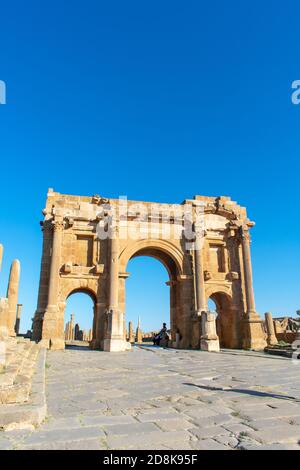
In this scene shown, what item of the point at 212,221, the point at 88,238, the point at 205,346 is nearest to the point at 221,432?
the point at 205,346

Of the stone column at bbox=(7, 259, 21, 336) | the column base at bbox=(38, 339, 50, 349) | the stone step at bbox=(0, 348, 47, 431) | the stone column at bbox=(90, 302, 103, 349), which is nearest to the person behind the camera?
the stone step at bbox=(0, 348, 47, 431)

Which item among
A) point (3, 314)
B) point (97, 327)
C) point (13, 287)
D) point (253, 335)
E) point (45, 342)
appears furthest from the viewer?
point (253, 335)

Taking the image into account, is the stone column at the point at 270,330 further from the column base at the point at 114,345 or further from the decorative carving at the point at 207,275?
the column base at the point at 114,345

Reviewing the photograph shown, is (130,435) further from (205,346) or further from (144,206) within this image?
(144,206)

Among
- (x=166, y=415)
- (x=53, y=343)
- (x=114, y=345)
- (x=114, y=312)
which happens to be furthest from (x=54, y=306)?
(x=166, y=415)

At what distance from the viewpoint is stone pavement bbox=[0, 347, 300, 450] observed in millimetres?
2703

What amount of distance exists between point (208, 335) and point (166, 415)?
39.7ft

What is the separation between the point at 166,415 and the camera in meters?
3.56

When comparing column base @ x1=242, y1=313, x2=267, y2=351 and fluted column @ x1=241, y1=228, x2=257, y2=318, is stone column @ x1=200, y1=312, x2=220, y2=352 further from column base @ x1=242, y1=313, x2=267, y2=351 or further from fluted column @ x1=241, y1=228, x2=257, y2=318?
fluted column @ x1=241, y1=228, x2=257, y2=318

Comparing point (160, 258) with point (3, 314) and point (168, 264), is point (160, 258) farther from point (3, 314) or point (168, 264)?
point (3, 314)

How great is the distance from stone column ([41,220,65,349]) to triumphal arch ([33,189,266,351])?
4cm

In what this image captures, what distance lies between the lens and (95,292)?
1706cm

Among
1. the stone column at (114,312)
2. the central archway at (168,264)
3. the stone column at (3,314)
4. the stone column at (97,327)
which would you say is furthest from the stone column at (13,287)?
the stone column at (3,314)

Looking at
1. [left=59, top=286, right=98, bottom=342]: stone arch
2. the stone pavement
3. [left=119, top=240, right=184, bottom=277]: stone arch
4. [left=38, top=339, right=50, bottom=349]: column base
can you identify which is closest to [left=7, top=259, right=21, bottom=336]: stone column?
[left=38, top=339, right=50, bottom=349]: column base
